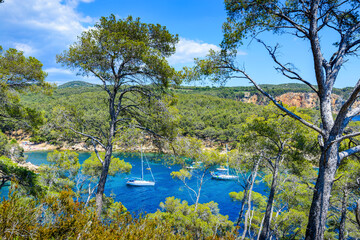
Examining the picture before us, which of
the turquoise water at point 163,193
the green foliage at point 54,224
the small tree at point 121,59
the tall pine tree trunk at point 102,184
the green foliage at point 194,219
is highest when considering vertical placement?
the small tree at point 121,59

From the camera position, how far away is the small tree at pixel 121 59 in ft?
16.0

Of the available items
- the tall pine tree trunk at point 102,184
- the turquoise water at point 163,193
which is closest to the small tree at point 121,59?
the tall pine tree trunk at point 102,184

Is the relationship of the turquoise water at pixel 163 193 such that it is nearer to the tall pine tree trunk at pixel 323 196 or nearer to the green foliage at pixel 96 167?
the green foliage at pixel 96 167

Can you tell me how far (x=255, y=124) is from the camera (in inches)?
→ 287

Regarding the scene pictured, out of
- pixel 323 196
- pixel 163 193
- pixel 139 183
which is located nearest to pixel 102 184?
pixel 323 196

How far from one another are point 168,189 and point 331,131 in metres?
22.5

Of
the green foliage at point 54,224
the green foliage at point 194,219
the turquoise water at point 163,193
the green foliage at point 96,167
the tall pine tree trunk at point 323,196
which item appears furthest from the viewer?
the turquoise water at point 163,193

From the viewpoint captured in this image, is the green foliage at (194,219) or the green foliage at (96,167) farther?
the green foliage at (96,167)

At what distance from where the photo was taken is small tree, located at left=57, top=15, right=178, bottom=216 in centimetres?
488

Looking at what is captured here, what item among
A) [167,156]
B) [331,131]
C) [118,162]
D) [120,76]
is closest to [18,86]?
[120,76]

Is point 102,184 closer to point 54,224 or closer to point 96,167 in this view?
point 54,224

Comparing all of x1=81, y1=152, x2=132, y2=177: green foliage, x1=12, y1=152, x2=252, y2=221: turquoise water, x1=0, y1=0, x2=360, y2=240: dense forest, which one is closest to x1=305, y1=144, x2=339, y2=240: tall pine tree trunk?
x1=0, y1=0, x2=360, y2=240: dense forest

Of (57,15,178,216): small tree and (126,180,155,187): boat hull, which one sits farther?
(126,180,155,187): boat hull

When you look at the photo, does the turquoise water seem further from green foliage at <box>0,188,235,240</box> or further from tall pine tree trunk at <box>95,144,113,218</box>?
green foliage at <box>0,188,235,240</box>
